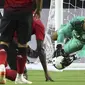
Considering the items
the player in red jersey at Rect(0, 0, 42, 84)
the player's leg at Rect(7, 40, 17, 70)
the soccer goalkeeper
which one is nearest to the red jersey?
the player in red jersey at Rect(0, 0, 42, 84)

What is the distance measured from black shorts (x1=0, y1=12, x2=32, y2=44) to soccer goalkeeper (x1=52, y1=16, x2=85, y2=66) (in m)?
0.65

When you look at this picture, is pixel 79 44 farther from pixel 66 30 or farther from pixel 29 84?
pixel 29 84

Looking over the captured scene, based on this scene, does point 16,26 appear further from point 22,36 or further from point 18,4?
point 18,4

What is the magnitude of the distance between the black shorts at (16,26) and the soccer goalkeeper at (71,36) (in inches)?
25.8

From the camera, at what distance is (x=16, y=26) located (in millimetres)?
5660

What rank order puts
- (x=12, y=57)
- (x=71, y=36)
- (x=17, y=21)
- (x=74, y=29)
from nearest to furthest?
(x=17, y=21)
(x=74, y=29)
(x=71, y=36)
(x=12, y=57)

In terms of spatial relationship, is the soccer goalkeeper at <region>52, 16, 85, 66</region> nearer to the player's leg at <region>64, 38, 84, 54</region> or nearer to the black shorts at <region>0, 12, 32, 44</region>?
the player's leg at <region>64, 38, 84, 54</region>

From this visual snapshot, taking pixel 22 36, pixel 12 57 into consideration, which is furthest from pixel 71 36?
pixel 22 36

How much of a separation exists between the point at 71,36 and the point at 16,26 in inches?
40.2

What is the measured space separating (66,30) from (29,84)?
0.84m

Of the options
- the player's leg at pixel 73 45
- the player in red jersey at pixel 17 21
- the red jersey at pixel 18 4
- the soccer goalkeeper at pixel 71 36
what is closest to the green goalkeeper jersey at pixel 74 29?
the soccer goalkeeper at pixel 71 36

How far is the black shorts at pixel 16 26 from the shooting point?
5.57 metres

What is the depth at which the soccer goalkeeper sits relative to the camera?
6195 mm

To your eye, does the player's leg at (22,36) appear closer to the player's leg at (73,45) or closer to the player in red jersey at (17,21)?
the player in red jersey at (17,21)
